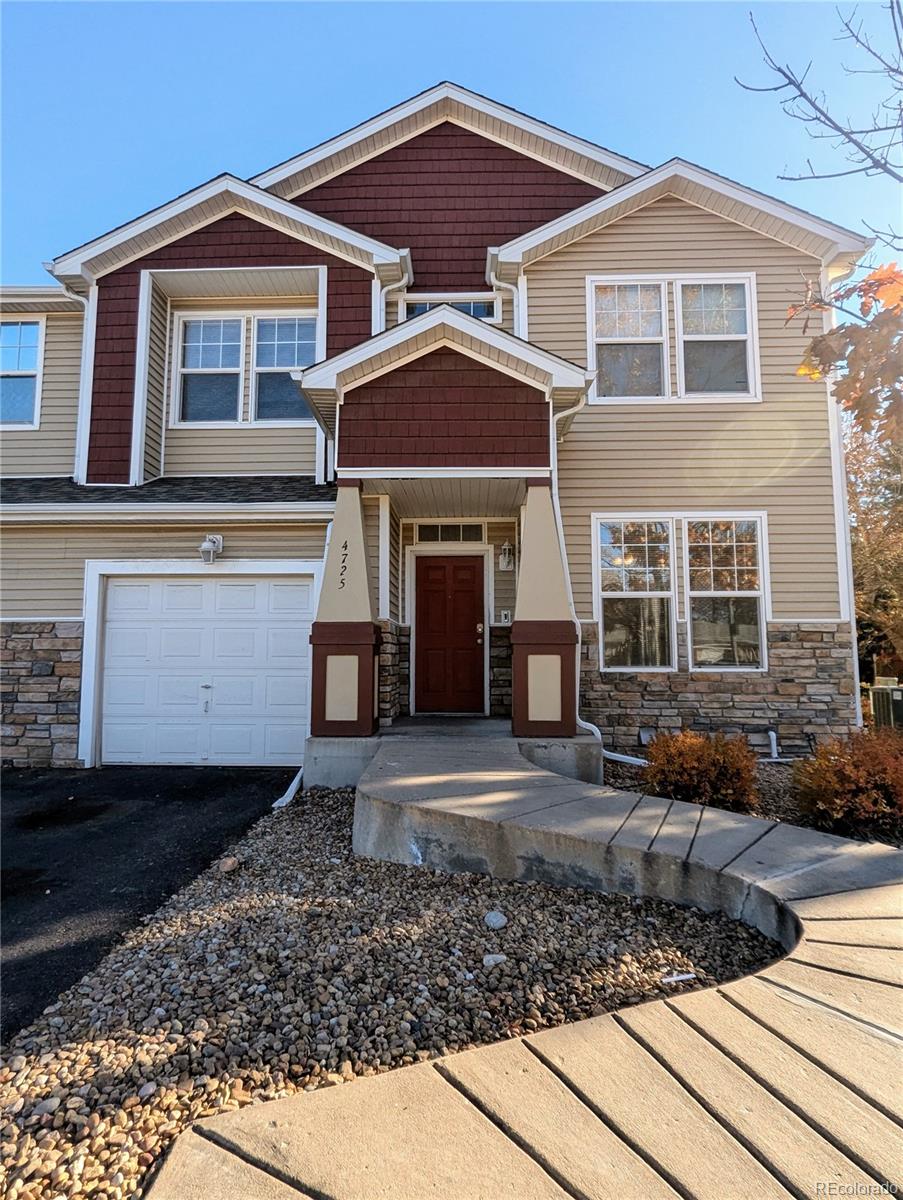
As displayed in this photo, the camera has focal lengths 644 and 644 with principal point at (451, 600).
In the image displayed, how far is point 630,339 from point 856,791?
210 inches

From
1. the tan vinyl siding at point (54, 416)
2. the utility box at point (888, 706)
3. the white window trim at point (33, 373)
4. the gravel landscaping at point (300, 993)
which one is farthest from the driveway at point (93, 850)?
the utility box at point (888, 706)

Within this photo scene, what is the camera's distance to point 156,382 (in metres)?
7.93

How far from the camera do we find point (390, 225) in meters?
8.27

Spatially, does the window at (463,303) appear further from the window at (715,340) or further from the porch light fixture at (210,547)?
the porch light fixture at (210,547)

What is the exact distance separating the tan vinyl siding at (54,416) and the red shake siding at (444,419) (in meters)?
4.55

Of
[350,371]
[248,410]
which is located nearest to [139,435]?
[248,410]

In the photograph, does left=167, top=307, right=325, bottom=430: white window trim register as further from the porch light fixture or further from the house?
the porch light fixture

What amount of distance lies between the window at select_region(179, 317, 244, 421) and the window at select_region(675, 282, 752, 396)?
538 centimetres

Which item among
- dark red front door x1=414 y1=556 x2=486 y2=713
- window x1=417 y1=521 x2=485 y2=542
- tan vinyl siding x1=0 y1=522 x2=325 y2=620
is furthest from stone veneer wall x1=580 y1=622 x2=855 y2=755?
tan vinyl siding x1=0 y1=522 x2=325 y2=620

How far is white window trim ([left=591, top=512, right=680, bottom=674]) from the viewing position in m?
7.07

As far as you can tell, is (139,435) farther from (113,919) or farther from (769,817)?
(769,817)

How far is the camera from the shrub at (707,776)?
4738 mm

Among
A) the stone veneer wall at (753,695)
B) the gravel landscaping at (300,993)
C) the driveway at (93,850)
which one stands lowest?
the driveway at (93,850)

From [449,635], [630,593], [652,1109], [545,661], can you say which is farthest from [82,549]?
[652,1109]
